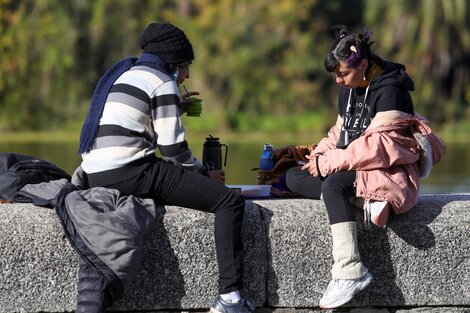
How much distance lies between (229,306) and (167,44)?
1.41 m

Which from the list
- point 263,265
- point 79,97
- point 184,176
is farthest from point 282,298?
point 79,97

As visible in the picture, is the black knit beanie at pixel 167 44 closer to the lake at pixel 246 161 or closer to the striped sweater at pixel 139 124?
the striped sweater at pixel 139 124

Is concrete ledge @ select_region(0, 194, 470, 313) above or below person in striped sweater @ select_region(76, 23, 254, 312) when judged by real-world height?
below

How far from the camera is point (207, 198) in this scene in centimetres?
518

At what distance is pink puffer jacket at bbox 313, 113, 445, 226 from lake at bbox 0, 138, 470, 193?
939 centimetres

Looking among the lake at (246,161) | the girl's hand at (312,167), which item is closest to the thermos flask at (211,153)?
the girl's hand at (312,167)

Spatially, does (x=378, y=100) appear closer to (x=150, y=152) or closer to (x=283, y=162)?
(x=283, y=162)

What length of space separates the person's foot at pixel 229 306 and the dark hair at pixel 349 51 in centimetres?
137

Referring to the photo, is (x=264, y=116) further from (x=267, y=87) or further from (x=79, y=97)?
(x=79, y=97)

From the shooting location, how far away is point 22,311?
16.6 ft

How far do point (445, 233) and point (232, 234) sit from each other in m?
1.15

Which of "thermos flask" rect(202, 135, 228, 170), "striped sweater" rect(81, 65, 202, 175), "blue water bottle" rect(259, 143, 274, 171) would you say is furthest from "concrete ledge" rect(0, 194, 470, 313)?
"blue water bottle" rect(259, 143, 274, 171)

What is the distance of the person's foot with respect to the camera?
5.07 meters

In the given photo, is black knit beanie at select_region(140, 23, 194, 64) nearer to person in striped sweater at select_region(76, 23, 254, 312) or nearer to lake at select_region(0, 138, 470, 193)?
person in striped sweater at select_region(76, 23, 254, 312)
